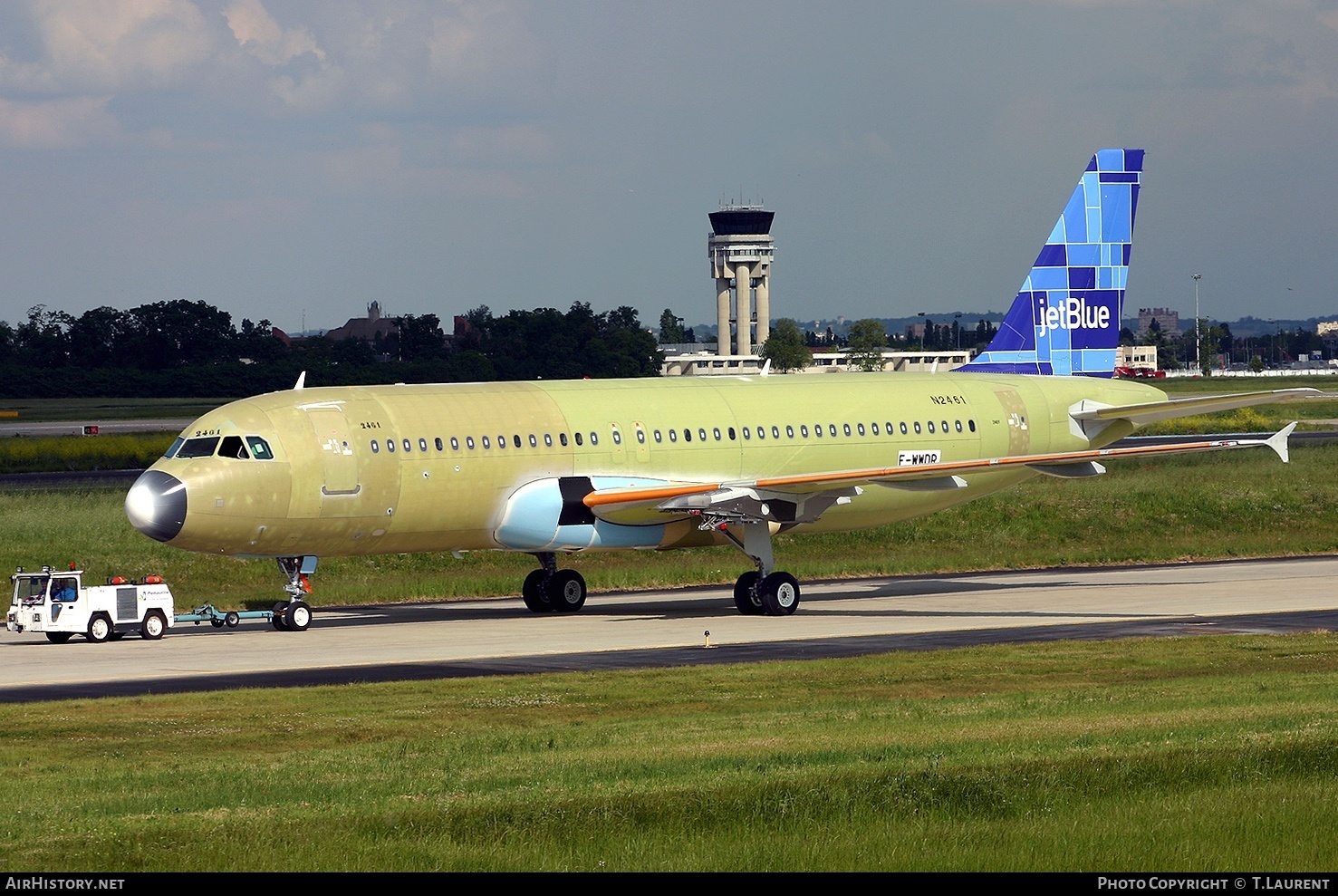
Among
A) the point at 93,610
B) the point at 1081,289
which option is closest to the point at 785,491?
the point at 93,610

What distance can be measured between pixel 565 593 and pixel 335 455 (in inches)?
309

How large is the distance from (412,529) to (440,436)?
2.11 m

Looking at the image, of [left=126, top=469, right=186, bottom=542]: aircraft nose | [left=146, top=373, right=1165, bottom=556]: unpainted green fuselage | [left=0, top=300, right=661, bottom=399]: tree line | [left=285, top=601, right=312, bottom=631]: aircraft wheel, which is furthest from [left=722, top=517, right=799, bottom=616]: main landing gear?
[left=0, top=300, right=661, bottom=399]: tree line

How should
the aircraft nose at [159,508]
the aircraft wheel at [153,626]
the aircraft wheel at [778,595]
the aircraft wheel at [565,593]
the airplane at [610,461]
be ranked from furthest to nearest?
the aircraft wheel at [565,593] → the aircraft wheel at [778,595] → the aircraft wheel at [153,626] → the airplane at [610,461] → the aircraft nose at [159,508]

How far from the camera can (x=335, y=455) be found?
3781 cm

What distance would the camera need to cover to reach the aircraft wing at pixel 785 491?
40.5 metres

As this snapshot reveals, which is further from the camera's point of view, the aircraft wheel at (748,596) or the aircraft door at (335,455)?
the aircraft wheel at (748,596)

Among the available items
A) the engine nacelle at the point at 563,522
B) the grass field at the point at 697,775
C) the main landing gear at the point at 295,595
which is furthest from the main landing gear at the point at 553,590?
the grass field at the point at 697,775

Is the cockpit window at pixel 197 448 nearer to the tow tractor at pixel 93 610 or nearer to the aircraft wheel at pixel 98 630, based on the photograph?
the tow tractor at pixel 93 610

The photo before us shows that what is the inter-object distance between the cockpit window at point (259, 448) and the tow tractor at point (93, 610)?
3786mm

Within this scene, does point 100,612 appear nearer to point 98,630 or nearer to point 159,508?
point 98,630

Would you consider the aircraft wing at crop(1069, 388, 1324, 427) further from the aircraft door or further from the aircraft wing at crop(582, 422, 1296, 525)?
the aircraft door

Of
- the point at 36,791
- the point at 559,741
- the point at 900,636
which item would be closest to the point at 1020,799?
the point at 559,741
